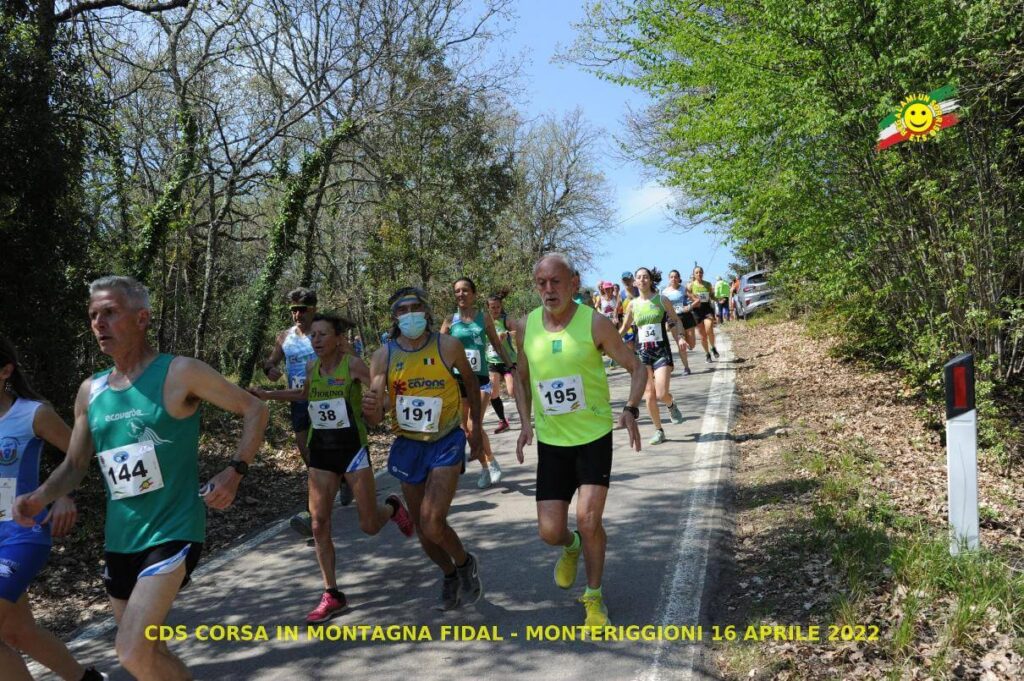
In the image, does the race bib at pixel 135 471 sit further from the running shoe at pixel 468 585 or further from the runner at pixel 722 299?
the runner at pixel 722 299

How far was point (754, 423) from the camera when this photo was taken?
986cm

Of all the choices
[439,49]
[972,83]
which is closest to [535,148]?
[439,49]

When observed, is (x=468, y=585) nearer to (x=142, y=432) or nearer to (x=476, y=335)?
(x=142, y=432)

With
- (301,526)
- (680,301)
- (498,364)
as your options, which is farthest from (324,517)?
(680,301)

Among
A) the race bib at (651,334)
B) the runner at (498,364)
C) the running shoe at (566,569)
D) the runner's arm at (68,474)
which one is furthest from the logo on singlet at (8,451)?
the race bib at (651,334)

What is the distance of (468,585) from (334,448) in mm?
1265

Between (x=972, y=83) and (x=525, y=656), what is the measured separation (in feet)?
24.5

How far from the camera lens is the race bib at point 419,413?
196 inches

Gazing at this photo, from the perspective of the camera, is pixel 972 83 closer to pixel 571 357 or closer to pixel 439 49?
pixel 571 357

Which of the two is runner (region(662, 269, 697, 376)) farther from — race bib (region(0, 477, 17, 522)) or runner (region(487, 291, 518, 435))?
race bib (region(0, 477, 17, 522))

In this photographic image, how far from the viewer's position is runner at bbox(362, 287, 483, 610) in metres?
4.93

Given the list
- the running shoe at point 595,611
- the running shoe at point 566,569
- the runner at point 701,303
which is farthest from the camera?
the runner at point 701,303

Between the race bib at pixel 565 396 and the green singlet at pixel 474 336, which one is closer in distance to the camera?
the race bib at pixel 565 396

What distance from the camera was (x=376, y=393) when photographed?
199 inches
